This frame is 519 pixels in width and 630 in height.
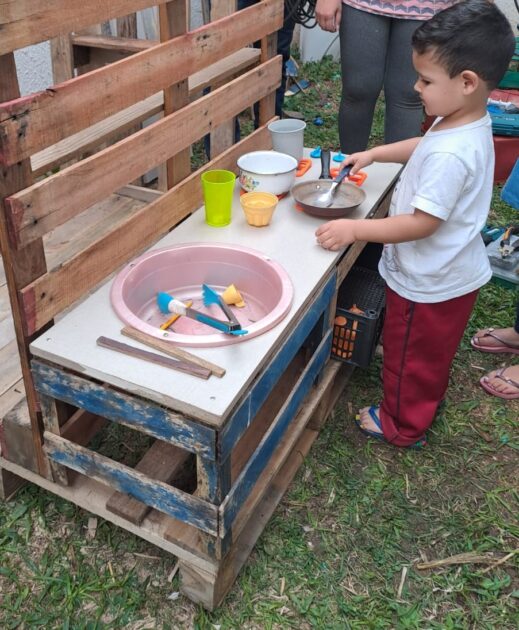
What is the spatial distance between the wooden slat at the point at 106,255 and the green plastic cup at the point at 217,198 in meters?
0.09

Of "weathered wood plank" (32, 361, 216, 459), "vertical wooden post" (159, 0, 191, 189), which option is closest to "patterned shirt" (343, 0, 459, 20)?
"vertical wooden post" (159, 0, 191, 189)

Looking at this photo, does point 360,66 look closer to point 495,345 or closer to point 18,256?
point 495,345

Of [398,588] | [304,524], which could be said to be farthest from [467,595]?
[304,524]

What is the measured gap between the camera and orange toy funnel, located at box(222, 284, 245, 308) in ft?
6.28

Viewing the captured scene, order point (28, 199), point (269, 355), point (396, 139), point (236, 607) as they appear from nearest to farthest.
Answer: point (28, 199)
point (269, 355)
point (236, 607)
point (396, 139)

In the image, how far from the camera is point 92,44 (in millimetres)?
3295

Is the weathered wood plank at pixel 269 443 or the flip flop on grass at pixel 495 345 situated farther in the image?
the flip flop on grass at pixel 495 345

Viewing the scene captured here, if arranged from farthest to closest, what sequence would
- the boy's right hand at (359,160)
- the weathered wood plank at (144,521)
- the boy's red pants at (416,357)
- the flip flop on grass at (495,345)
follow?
the flip flop on grass at (495,345) → the boy's right hand at (359,160) → the boy's red pants at (416,357) → the weathered wood plank at (144,521)

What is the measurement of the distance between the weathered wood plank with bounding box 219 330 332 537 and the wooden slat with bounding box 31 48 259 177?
95cm

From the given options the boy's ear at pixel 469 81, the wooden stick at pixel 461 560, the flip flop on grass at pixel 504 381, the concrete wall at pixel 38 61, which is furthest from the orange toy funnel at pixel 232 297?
the concrete wall at pixel 38 61

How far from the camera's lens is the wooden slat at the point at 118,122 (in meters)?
2.04

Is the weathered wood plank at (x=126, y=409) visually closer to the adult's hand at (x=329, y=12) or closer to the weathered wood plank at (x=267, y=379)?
the weathered wood plank at (x=267, y=379)

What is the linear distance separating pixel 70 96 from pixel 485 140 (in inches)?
45.4

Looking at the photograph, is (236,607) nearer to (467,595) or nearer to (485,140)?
(467,595)
